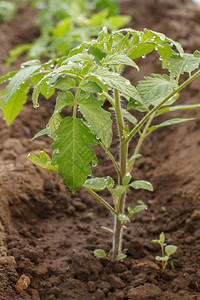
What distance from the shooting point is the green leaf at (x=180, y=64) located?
123 cm

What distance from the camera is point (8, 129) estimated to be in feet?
7.82

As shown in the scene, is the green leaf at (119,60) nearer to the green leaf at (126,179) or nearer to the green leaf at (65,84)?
the green leaf at (65,84)

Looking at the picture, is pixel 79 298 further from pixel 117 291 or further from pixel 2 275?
pixel 2 275

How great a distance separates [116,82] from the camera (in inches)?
41.3

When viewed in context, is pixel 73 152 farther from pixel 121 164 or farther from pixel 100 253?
pixel 100 253

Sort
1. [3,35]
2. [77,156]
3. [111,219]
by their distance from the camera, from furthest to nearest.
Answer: [3,35] < [111,219] < [77,156]

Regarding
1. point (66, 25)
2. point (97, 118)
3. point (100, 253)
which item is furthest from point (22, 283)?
point (66, 25)

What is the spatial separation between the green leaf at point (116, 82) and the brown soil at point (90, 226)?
2.02ft

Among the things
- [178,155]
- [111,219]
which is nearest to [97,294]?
[111,219]

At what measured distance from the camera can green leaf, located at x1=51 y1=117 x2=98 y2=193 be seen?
1.11 meters

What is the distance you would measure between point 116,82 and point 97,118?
0.42ft

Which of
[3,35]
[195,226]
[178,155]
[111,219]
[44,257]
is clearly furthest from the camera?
[3,35]

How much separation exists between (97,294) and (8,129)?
129cm

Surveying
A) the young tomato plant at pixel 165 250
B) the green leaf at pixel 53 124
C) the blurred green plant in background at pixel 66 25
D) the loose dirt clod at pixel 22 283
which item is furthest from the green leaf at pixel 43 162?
the blurred green plant in background at pixel 66 25
